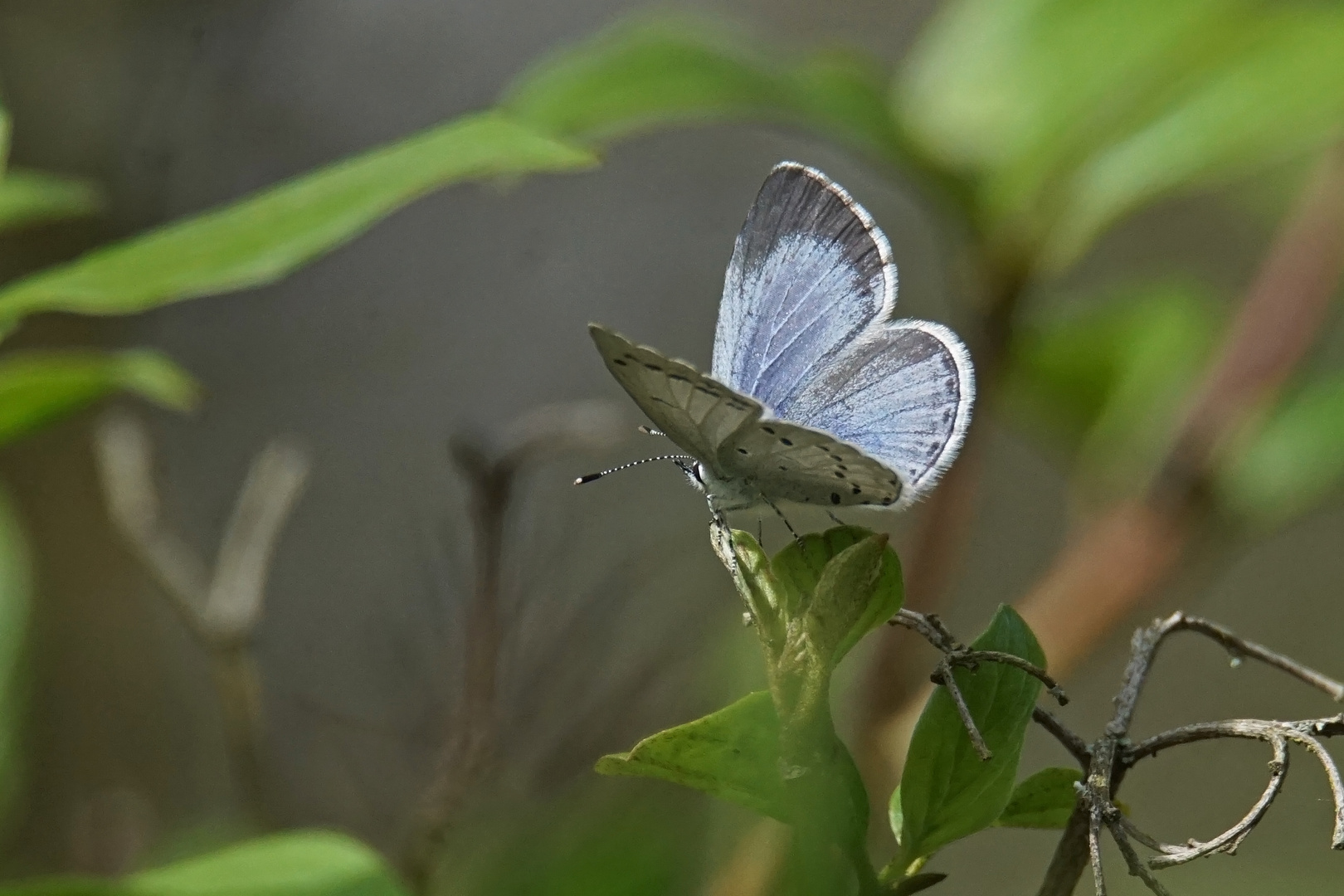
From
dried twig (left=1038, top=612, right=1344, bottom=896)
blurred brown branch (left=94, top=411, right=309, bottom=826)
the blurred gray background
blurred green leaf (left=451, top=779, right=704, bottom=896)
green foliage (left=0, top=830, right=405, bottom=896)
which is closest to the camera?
dried twig (left=1038, top=612, right=1344, bottom=896)

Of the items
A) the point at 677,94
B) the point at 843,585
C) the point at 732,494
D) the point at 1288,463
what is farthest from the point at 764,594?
the point at 1288,463

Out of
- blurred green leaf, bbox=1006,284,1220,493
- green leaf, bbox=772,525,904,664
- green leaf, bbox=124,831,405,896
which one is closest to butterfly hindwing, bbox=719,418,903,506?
green leaf, bbox=772,525,904,664

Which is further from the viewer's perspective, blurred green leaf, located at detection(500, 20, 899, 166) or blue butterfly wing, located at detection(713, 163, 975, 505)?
blurred green leaf, located at detection(500, 20, 899, 166)

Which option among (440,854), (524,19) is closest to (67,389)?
(440,854)

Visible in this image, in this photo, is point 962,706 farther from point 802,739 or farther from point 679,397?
point 679,397

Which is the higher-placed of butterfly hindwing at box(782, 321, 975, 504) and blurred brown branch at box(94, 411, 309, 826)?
blurred brown branch at box(94, 411, 309, 826)

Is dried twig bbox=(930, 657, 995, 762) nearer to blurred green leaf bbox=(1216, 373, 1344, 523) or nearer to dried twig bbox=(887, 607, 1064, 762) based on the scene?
dried twig bbox=(887, 607, 1064, 762)

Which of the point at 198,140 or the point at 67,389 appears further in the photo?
the point at 198,140

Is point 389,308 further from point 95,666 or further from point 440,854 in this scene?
point 440,854
